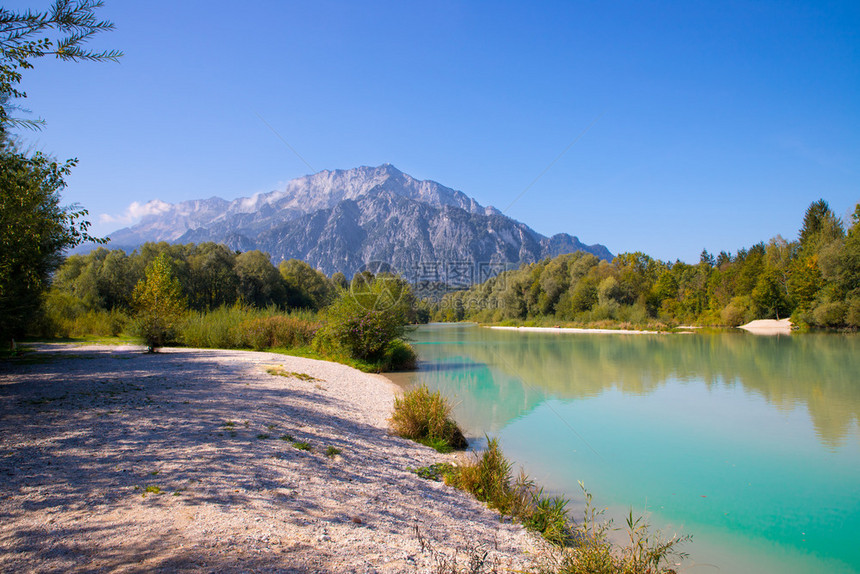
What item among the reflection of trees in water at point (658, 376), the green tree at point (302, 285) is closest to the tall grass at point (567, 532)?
the reflection of trees in water at point (658, 376)

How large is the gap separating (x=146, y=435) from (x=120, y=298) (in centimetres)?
4251

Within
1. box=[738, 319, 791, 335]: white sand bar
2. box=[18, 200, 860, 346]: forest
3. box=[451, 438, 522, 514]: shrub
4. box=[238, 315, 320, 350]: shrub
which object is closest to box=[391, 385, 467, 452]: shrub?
box=[451, 438, 522, 514]: shrub

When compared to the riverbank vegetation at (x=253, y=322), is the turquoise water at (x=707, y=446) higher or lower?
lower

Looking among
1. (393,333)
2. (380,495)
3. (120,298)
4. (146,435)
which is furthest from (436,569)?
(120,298)

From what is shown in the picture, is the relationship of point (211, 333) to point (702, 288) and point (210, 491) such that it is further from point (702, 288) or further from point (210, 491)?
point (702, 288)

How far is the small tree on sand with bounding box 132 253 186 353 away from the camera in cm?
1762

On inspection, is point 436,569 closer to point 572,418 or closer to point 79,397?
point 79,397

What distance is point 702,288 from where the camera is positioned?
70.7 metres

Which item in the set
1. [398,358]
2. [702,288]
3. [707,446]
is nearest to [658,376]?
[707,446]

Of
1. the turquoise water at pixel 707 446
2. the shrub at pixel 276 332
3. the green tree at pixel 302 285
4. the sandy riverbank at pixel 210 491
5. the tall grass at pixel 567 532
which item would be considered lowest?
the turquoise water at pixel 707 446

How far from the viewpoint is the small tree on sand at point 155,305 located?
57.8 feet

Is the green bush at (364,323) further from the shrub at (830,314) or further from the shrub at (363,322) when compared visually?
the shrub at (830,314)

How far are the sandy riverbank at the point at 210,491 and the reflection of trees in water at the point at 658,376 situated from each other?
225 inches

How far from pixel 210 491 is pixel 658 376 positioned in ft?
68.8
